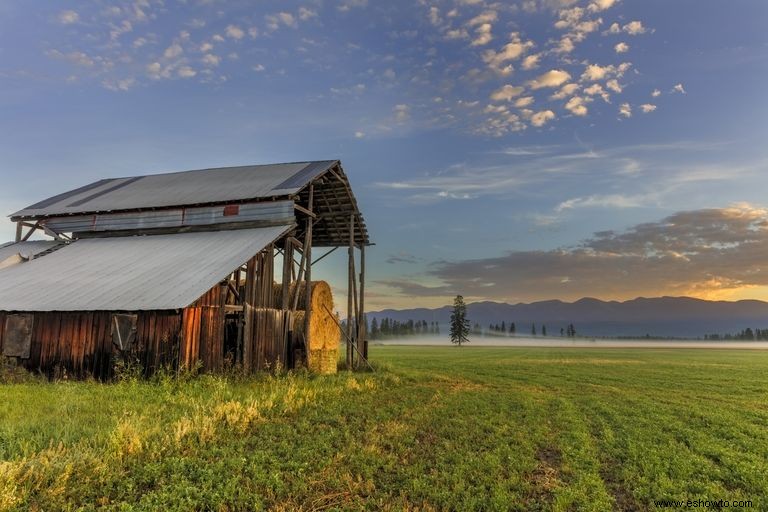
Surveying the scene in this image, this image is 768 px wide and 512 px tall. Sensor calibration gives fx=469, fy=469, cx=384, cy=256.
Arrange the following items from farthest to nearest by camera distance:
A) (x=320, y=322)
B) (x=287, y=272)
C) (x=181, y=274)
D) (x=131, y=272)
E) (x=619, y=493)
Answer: (x=320, y=322) → (x=287, y=272) → (x=131, y=272) → (x=181, y=274) → (x=619, y=493)

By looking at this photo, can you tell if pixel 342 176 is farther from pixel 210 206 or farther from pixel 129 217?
pixel 129 217

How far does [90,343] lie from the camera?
18.1 metres

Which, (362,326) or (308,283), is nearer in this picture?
(308,283)

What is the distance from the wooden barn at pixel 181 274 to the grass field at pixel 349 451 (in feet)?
7.48

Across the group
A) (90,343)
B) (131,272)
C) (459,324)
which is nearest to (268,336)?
(131,272)

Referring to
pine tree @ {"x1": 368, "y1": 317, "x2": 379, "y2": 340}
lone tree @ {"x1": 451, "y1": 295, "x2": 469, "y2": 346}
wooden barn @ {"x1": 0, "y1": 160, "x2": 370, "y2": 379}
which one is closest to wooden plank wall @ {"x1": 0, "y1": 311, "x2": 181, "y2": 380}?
wooden barn @ {"x1": 0, "y1": 160, "x2": 370, "y2": 379}

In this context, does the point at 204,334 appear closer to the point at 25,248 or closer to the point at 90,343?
the point at 90,343

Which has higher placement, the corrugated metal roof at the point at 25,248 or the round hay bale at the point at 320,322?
the corrugated metal roof at the point at 25,248

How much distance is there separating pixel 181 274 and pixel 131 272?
130 inches

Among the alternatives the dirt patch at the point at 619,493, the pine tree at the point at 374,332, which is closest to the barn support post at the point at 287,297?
the dirt patch at the point at 619,493

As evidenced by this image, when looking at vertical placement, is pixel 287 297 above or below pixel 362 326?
above

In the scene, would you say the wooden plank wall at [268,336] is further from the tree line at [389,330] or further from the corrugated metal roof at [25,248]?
the tree line at [389,330]

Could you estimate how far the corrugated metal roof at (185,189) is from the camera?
26531 millimetres

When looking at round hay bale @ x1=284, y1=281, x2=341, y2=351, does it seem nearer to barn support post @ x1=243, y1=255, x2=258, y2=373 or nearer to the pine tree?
barn support post @ x1=243, y1=255, x2=258, y2=373
